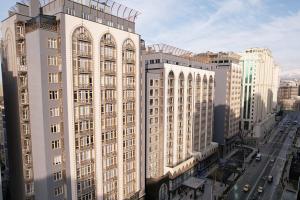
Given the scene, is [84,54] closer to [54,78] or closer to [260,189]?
[54,78]

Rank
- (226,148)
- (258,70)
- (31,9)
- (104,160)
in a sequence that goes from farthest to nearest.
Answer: (258,70), (226,148), (104,160), (31,9)

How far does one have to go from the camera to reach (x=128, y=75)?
1897 inches

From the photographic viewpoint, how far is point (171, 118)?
6769 centimetres

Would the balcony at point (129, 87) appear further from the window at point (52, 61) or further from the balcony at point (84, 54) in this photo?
the window at point (52, 61)

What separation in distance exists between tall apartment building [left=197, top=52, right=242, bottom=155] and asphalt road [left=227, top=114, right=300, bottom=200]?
1731cm

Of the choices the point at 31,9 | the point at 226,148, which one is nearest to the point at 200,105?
the point at 226,148

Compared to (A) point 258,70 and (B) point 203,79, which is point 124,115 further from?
(A) point 258,70

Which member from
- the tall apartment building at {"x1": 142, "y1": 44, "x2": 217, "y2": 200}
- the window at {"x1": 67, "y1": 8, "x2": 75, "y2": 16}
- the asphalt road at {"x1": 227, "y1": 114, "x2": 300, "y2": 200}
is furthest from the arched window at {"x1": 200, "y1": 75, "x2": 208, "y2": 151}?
the window at {"x1": 67, "y1": 8, "x2": 75, "y2": 16}

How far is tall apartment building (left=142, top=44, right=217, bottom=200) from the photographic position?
202ft

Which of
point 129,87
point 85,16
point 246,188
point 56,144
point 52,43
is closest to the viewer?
point 52,43

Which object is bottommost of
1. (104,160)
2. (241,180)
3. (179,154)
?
(241,180)

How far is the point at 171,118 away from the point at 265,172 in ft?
176

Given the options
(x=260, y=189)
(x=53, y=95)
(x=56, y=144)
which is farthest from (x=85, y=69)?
(x=260, y=189)

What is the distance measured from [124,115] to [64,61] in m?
17.7
